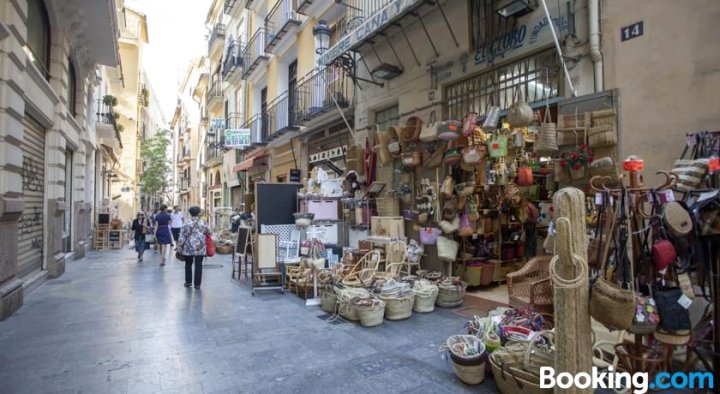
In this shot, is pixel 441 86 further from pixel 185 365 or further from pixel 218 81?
pixel 218 81

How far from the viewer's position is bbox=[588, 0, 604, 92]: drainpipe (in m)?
5.14

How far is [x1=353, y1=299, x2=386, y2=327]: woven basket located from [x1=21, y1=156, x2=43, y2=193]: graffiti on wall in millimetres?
6345

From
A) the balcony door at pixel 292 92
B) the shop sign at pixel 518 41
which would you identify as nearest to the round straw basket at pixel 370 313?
the shop sign at pixel 518 41

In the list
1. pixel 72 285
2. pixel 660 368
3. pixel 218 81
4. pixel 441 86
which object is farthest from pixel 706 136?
pixel 218 81

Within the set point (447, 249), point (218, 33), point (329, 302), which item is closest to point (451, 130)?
point (447, 249)

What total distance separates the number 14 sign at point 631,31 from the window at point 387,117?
481 cm

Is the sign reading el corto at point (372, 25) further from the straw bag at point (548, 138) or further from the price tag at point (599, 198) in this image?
the price tag at point (599, 198)

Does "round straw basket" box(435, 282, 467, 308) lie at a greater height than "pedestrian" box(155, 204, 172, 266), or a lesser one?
lesser

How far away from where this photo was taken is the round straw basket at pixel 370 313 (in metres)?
5.36

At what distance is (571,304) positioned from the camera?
308 centimetres

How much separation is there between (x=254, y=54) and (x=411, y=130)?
1316 cm

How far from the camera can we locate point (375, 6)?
9.41 m

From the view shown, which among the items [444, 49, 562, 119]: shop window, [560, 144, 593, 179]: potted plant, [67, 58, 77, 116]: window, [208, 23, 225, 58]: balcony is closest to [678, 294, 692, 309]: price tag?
[560, 144, 593, 179]: potted plant

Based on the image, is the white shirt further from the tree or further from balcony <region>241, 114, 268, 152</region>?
the tree
